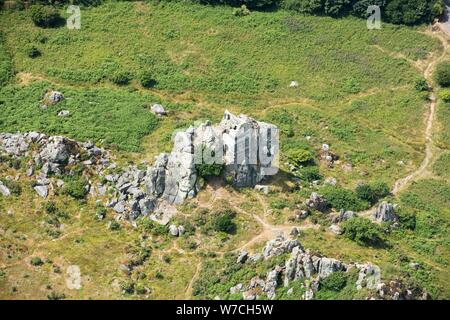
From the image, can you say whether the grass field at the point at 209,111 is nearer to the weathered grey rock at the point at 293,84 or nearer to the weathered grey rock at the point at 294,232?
the weathered grey rock at the point at 293,84

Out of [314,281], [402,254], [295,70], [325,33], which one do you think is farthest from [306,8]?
[314,281]

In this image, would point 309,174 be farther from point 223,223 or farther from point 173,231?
point 173,231

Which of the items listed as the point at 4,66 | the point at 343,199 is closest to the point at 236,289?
the point at 343,199

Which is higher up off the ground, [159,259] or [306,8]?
[306,8]

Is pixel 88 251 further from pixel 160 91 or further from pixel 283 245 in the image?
pixel 160 91

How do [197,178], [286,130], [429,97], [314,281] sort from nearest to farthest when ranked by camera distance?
[314,281] → [197,178] → [286,130] → [429,97]

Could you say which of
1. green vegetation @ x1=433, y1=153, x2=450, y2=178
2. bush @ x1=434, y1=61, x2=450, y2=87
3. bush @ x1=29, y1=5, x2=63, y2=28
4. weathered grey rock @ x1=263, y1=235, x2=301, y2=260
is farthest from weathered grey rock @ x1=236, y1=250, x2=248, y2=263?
bush @ x1=29, y1=5, x2=63, y2=28

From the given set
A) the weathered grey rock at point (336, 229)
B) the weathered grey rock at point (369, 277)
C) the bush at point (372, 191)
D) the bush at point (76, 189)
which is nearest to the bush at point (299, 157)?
the bush at point (372, 191)
